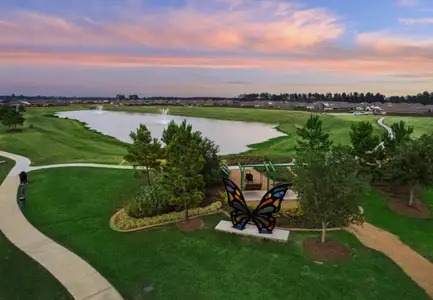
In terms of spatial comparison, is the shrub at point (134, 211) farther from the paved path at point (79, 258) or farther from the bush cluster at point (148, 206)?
Result: the paved path at point (79, 258)

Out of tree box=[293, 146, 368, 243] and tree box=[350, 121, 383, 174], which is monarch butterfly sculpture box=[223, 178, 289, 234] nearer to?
tree box=[293, 146, 368, 243]

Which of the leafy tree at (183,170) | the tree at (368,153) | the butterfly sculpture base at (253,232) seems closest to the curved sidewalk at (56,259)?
the leafy tree at (183,170)

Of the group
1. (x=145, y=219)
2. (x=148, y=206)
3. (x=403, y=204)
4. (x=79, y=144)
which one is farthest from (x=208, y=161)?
(x=79, y=144)

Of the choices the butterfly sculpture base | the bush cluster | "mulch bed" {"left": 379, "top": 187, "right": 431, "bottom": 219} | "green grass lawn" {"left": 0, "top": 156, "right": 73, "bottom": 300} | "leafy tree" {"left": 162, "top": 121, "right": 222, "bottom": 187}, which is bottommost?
"green grass lawn" {"left": 0, "top": 156, "right": 73, "bottom": 300}

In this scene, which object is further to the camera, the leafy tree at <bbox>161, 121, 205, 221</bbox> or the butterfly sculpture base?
the leafy tree at <bbox>161, 121, 205, 221</bbox>

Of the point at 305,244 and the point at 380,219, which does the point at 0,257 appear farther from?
the point at 380,219

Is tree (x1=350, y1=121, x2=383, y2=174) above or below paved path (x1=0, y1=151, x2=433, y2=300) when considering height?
above

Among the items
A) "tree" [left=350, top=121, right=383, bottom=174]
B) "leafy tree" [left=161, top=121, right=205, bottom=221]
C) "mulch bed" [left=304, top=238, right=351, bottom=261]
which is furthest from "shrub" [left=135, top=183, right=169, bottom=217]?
"tree" [left=350, top=121, right=383, bottom=174]
